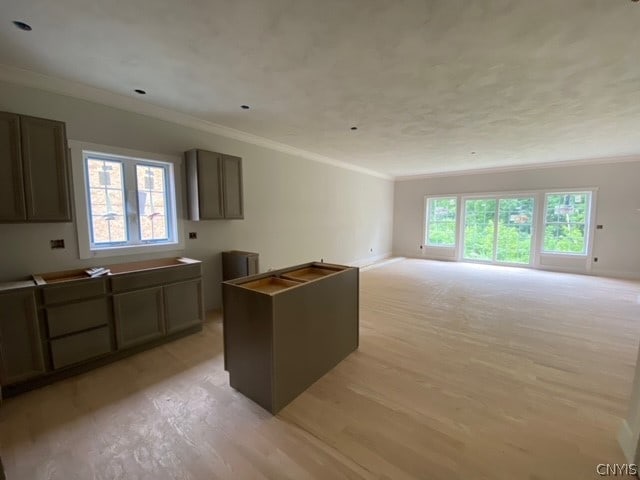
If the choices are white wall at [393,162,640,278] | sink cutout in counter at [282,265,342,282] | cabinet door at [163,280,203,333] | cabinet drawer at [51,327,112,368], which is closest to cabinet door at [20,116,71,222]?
cabinet drawer at [51,327,112,368]

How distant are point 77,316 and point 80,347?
29 cm

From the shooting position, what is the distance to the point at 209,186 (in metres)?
3.69

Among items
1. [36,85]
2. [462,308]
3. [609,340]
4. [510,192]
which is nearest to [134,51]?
[36,85]

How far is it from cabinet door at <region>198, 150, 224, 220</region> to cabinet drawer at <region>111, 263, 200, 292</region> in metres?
0.77

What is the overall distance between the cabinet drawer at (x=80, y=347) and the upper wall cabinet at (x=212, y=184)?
168cm

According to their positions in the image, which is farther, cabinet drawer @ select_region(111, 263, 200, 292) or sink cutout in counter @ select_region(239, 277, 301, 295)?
cabinet drawer @ select_region(111, 263, 200, 292)

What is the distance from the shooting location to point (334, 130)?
164 inches

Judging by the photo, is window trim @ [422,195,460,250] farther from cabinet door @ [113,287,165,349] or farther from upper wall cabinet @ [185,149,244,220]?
cabinet door @ [113,287,165,349]

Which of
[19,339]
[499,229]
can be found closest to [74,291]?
[19,339]

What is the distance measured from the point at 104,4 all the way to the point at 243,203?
2.85 metres

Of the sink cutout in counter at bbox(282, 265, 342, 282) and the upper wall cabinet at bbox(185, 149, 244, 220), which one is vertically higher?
the upper wall cabinet at bbox(185, 149, 244, 220)

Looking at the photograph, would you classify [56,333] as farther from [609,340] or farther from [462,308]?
[609,340]

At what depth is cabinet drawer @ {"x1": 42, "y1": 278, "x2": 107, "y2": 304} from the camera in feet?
7.64

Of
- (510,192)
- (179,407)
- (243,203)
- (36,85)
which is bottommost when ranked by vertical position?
(179,407)
